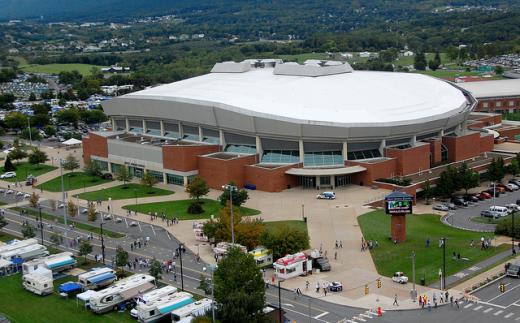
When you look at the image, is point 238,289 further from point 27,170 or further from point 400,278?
point 27,170

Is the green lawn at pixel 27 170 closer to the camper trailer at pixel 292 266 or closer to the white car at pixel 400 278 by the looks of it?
the camper trailer at pixel 292 266

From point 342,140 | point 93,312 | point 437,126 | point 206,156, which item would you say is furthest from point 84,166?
point 93,312

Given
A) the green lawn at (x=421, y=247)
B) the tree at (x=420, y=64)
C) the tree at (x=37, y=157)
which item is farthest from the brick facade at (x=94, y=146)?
the tree at (x=420, y=64)

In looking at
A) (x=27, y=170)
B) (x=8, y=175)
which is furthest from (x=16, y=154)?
(x=8, y=175)

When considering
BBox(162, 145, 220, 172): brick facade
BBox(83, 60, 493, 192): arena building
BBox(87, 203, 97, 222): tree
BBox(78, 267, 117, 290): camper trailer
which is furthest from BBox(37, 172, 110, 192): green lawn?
BBox(78, 267, 117, 290): camper trailer

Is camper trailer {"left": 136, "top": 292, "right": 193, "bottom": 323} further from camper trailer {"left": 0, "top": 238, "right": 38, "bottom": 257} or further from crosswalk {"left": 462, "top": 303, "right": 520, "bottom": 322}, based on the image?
camper trailer {"left": 0, "top": 238, "right": 38, "bottom": 257}
